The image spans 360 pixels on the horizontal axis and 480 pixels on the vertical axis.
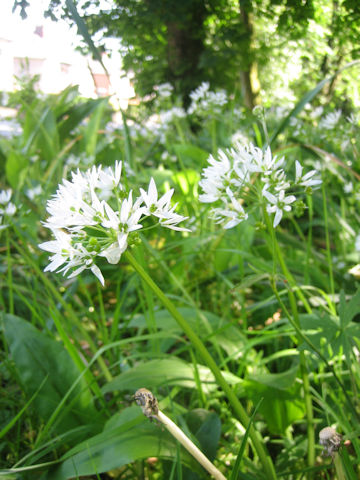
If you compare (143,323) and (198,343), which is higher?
(198,343)

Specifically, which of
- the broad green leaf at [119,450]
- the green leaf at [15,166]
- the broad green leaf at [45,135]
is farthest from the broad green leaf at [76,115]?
the broad green leaf at [119,450]

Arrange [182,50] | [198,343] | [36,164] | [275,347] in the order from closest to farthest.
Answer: [198,343]
[275,347]
[36,164]
[182,50]

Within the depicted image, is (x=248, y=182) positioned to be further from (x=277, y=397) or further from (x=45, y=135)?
(x=45, y=135)

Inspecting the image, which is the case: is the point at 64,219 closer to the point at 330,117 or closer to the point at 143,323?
the point at 143,323

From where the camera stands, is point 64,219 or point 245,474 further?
point 245,474

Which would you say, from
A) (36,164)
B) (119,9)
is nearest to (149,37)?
(119,9)

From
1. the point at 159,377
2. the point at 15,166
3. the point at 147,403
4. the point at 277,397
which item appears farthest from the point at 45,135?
the point at 147,403
